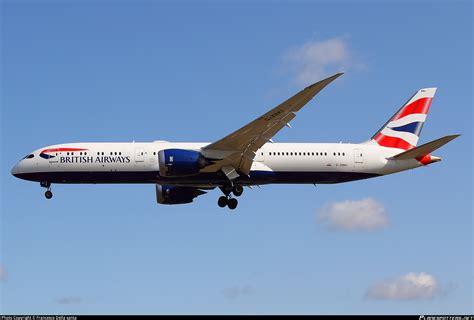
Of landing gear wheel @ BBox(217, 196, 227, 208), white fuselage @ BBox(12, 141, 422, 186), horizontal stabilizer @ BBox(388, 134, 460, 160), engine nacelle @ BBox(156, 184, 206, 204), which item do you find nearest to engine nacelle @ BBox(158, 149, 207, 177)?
white fuselage @ BBox(12, 141, 422, 186)

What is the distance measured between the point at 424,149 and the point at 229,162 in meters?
10.9

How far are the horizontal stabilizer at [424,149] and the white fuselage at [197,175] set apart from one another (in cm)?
38

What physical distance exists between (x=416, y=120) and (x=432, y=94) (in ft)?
7.48

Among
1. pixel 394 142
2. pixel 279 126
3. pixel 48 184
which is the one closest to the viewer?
pixel 279 126

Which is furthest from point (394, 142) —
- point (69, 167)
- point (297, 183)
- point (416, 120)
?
point (69, 167)

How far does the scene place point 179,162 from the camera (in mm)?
45469

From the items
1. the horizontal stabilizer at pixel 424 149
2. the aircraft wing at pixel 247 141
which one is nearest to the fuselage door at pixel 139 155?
the aircraft wing at pixel 247 141

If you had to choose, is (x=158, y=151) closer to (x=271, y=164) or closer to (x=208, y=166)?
(x=208, y=166)

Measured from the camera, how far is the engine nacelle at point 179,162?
4531 centimetres

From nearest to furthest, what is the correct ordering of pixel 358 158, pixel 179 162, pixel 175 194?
pixel 179 162 < pixel 358 158 < pixel 175 194

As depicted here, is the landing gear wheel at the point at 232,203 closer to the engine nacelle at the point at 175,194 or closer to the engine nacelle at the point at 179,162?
the engine nacelle at the point at 175,194

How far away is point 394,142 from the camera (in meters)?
52.4

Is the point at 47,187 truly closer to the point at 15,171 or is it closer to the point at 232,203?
the point at 15,171

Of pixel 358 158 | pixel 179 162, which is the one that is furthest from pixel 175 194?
pixel 358 158
